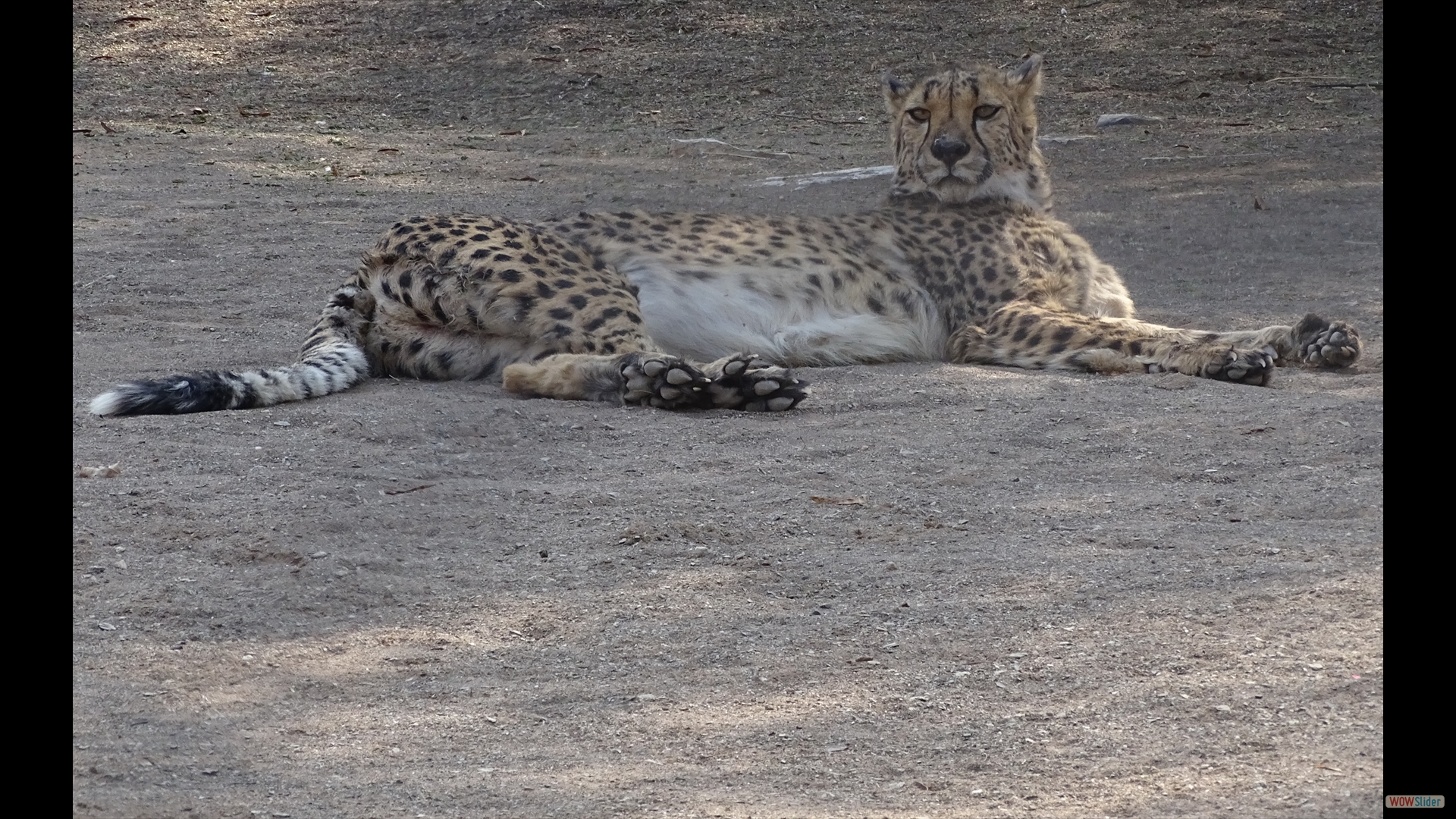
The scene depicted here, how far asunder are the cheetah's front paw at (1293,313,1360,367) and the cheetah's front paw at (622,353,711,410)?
211 centimetres

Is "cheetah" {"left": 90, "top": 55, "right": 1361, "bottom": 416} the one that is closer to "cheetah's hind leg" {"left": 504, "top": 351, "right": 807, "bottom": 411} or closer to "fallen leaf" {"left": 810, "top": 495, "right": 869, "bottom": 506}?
"cheetah's hind leg" {"left": 504, "top": 351, "right": 807, "bottom": 411}

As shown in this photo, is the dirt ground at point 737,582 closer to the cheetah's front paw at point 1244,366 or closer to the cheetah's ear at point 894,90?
the cheetah's front paw at point 1244,366

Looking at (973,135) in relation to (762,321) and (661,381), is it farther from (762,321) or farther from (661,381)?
(661,381)

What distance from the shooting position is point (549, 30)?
43.8ft

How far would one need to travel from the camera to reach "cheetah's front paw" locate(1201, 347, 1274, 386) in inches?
195

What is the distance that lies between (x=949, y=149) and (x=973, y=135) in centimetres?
12

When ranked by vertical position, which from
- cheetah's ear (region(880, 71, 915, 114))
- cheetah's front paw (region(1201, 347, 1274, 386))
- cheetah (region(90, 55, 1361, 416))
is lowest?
cheetah's front paw (region(1201, 347, 1274, 386))

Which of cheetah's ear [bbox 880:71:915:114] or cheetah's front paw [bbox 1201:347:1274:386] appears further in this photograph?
cheetah's ear [bbox 880:71:915:114]

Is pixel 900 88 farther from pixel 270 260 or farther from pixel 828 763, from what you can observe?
pixel 828 763

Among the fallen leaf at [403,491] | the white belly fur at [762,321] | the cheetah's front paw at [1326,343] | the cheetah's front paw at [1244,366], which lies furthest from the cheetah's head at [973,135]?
the fallen leaf at [403,491]

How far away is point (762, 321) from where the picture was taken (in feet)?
18.2

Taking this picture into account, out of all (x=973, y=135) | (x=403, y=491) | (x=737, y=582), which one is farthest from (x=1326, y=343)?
(x=403, y=491)

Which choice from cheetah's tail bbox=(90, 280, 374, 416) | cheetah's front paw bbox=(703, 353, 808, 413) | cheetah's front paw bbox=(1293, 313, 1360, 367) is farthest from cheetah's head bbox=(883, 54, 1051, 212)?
cheetah's tail bbox=(90, 280, 374, 416)

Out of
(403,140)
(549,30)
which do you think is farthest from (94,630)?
(549,30)
